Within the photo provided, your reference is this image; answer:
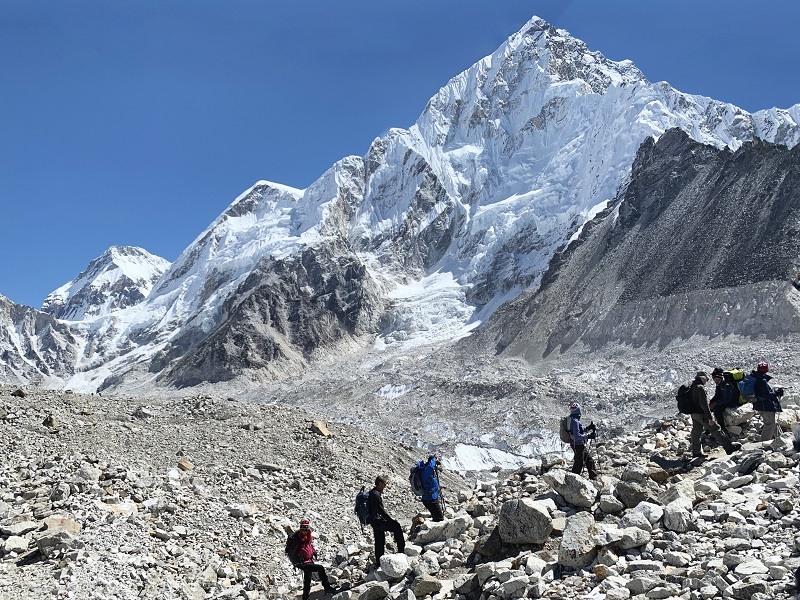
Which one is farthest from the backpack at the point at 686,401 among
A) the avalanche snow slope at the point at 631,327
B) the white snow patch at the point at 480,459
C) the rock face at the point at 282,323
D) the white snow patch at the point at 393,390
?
the rock face at the point at 282,323

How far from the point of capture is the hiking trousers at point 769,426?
14.1 m

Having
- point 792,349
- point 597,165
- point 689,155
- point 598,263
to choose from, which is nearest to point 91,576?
point 792,349

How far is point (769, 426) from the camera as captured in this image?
14125 mm

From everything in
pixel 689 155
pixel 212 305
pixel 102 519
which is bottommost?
pixel 102 519

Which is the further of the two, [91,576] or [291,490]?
[291,490]

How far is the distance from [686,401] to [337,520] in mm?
8486

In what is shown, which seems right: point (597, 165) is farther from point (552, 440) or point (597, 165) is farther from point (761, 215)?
point (552, 440)

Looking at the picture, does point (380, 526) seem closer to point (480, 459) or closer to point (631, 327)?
point (480, 459)

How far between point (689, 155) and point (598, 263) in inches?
1045

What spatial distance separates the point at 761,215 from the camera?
275 feet

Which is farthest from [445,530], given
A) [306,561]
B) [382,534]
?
[306,561]

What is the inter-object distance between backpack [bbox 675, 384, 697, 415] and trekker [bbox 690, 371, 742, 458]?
62mm

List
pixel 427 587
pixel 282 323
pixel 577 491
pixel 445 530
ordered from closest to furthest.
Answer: pixel 427 587 < pixel 577 491 < pixel 445 530 < pixel 282 323

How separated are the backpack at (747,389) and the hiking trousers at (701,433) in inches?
46.8
